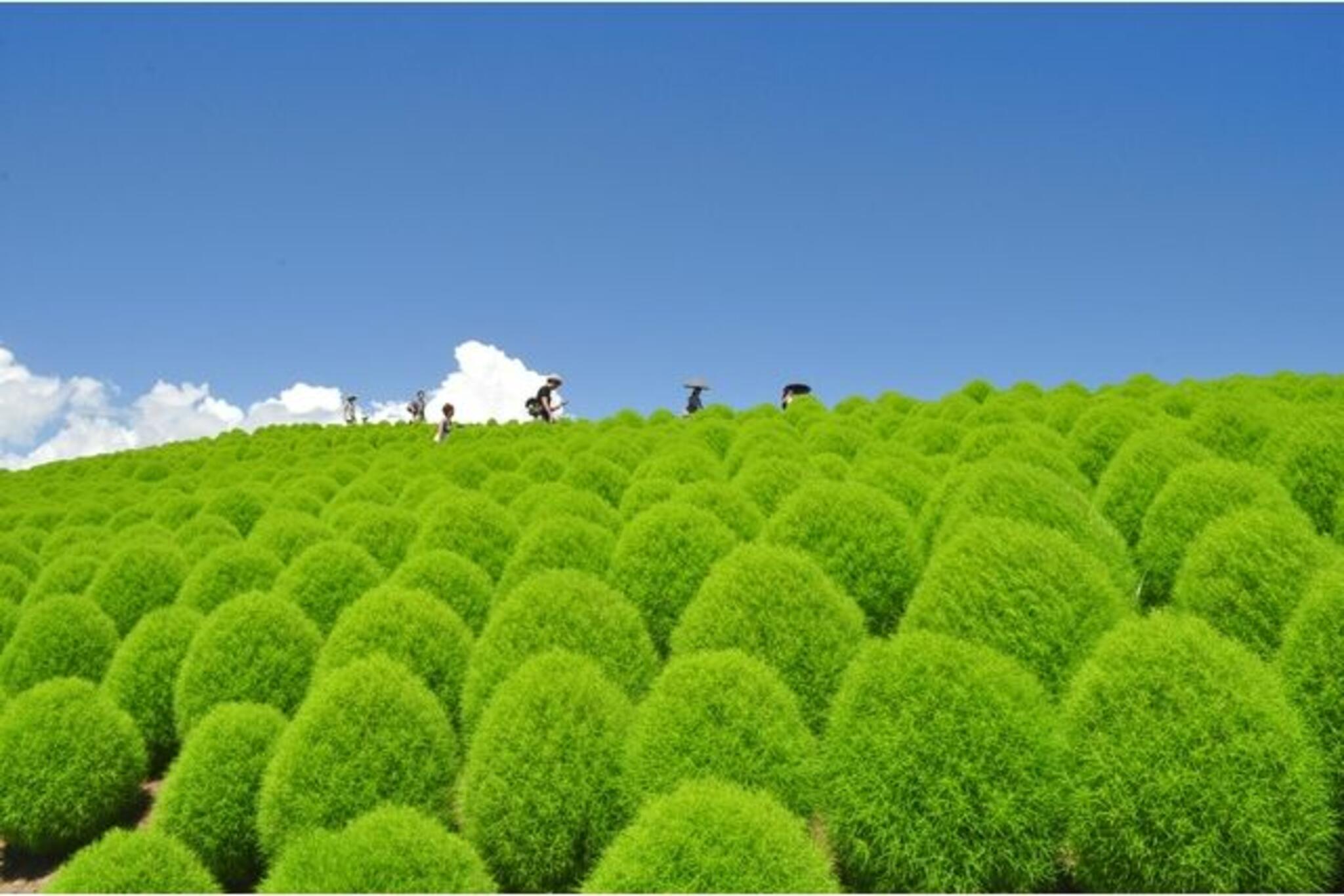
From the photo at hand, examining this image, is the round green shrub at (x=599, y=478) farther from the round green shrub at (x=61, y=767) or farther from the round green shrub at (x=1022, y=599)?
the round green shrub at (x=1022, y=599)

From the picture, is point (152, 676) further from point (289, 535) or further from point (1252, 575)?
point (1252, 575)

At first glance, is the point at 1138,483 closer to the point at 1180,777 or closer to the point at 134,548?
the point at 1180,777

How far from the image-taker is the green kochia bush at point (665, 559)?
924cm

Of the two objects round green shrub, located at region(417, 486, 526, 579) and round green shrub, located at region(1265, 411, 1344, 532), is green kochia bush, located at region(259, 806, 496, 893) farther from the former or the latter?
round green shrub, located at region(1265, 411, 1344, 532)

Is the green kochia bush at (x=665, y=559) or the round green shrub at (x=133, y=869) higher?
the green kochia bush at (x=665, y=559)

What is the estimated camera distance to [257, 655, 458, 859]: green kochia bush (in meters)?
6.86

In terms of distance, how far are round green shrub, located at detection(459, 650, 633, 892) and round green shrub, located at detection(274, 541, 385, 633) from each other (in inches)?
178

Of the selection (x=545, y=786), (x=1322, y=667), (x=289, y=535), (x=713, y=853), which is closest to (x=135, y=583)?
(x=289, y=535)

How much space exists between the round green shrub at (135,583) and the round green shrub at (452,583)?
14.3ft

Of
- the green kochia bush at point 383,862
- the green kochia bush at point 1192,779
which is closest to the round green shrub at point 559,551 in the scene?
the green kochia bush at point 383,862

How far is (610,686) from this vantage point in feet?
22.4

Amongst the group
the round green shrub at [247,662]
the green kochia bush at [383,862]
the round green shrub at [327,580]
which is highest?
the round green shrub at [327,580]

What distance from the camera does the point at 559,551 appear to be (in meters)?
9.93

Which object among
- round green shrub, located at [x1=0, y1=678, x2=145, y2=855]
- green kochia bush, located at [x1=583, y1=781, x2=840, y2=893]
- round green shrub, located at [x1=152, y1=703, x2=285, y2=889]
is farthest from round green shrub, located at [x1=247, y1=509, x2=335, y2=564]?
green kochia bush, located at [x1=583, y1=781, x2=840, y2=893]
